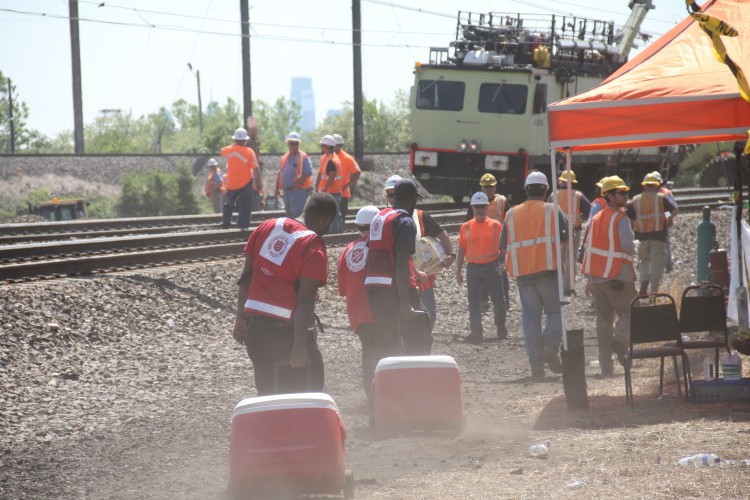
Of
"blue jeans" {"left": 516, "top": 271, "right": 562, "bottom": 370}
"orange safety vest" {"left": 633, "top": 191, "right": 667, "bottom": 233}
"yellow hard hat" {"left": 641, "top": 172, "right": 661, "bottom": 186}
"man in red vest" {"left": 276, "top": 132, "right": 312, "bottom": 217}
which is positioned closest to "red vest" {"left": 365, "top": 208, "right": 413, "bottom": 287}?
"blue jeans" {"left": 516, "top": 271, "right": 562, "bottom": 370}

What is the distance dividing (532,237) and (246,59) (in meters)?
23.7

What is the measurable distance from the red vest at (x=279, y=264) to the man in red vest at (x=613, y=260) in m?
4.29

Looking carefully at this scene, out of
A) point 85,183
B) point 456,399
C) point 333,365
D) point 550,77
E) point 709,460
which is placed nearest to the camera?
point 709,460

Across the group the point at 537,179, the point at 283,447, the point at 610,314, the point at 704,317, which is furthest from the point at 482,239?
the point at 283,447

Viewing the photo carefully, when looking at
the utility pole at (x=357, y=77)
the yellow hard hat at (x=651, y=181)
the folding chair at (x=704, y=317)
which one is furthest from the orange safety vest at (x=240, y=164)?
the utility pole at (x=357, y=77)

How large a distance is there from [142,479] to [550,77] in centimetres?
1793

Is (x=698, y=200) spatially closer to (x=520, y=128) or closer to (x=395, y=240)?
(x=520, y=128)

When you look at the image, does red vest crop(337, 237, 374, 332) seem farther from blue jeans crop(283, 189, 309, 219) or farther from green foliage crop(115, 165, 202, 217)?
green foliage crop(115, 165, 202, 217)

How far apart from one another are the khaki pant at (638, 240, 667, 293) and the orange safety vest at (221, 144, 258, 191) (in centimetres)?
614

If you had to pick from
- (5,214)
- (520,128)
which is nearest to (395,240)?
(520,128)

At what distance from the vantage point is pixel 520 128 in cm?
2352

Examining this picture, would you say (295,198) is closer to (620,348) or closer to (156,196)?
(620,348)

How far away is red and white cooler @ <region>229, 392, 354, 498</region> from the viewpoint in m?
5.79

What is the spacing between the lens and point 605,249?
993 cm
